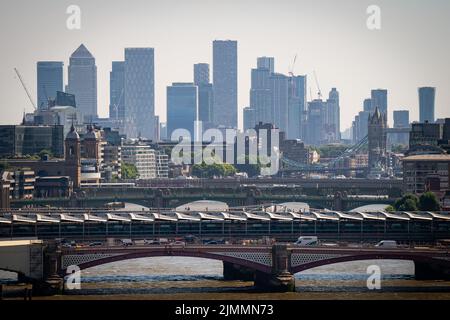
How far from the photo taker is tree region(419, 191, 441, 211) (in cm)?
9881

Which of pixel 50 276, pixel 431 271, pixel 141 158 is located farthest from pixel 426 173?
pixel 141 158

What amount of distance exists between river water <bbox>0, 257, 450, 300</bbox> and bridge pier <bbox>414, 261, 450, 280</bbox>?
63 centimetres

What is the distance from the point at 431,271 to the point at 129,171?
109 m

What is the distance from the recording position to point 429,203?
9988 cm

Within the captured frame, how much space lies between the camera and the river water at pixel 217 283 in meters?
59.1

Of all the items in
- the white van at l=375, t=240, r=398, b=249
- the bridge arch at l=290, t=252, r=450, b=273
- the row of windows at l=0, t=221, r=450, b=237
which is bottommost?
the bridge arch at l=290, t=252, r=450, b=273

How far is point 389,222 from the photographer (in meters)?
78.2

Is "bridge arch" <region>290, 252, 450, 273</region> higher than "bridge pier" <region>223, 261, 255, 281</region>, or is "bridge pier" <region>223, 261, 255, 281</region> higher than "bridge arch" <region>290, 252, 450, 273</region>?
"bridge arch" <region>290, 252, 450, 273</region>

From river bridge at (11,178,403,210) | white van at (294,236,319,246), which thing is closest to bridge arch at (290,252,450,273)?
white van at (294,236,319,246)

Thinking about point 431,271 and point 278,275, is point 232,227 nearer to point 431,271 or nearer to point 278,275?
point 431,271

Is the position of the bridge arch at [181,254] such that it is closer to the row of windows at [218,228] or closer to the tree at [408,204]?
the row of windows at [218,228]

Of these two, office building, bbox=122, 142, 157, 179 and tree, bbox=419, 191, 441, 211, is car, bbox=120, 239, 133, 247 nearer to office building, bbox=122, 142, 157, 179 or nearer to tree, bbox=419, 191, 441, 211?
tree, bbox=419, 191, 441, 211

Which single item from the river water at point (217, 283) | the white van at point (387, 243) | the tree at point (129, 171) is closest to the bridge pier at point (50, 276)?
the river water at point (217, 283)
